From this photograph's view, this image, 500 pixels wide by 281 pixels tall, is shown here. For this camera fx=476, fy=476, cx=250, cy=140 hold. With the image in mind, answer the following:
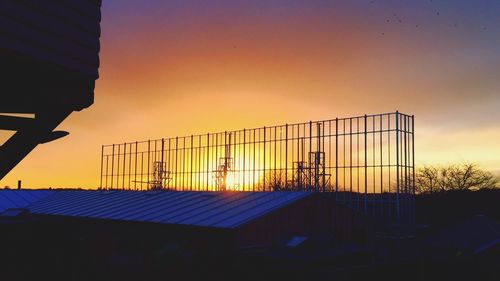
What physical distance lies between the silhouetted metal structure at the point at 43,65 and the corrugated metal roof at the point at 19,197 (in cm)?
1819

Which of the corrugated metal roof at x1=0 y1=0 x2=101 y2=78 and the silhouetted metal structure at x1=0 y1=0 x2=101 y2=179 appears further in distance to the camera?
the silhouetted metal structure at x1=0 y1=0 x2=101 y2=179

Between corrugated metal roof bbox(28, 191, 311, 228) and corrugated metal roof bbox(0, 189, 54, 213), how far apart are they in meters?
0.92

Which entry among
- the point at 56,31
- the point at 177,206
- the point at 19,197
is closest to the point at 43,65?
the point at 56,31

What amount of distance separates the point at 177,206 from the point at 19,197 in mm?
13204

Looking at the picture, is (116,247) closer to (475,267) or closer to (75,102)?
(75,102)

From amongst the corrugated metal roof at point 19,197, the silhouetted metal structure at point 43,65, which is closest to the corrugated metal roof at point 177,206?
the corrugated metal roof at point 19,197

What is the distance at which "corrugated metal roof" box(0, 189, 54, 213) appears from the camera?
24914 millimetres

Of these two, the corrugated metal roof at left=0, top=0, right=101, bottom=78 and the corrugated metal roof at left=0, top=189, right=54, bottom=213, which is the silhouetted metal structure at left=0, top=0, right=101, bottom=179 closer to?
the corrugated metal roof at left=0, top=0, right=101, bottom=78

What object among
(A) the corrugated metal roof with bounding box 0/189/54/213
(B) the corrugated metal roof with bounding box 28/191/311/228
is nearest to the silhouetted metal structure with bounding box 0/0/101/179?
(B) the corrugated metal roof with bounding box 28/191/311/228

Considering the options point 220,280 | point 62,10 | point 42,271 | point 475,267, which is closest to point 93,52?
point 62,10

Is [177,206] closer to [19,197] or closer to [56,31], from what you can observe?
[56,31]

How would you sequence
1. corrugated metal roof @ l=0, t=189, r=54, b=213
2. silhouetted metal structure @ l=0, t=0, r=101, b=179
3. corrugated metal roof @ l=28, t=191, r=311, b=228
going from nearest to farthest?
1. silhouetted metal structure @ l=0, t=0, r=101, b=179
2. corrugated metal roof @ l=28, t=191, r=311, b=228
3. corrugated metal roof @ l=0, t=189, r=54, b=213

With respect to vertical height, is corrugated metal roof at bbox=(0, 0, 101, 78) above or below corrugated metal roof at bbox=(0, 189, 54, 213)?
above

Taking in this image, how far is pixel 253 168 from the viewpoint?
26109 millimetres
